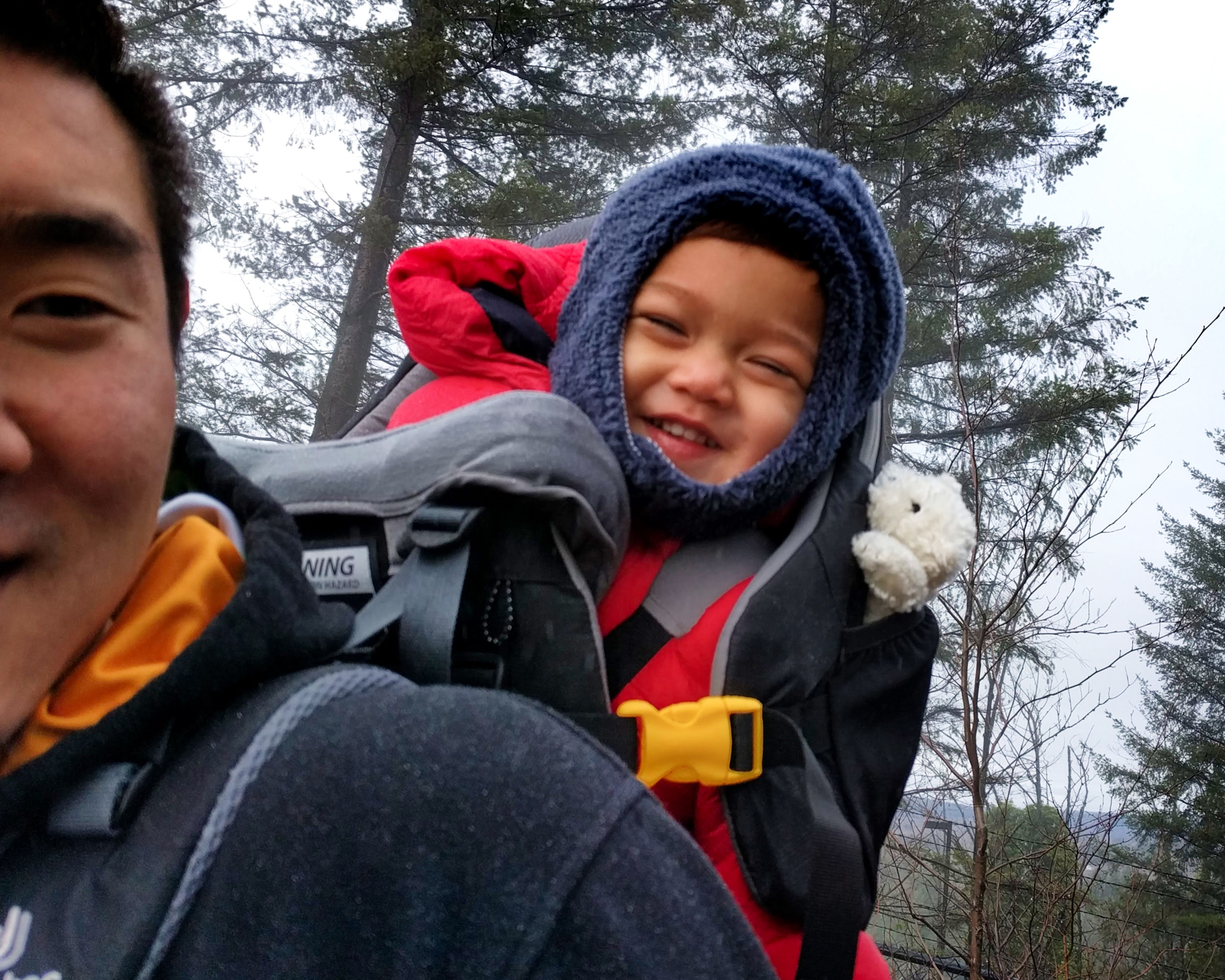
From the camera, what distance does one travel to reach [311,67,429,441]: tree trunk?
625 cm

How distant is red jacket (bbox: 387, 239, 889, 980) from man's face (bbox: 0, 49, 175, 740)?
32.5 inches

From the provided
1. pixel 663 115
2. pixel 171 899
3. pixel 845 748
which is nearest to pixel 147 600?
pixel 171 899

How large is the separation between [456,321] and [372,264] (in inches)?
222

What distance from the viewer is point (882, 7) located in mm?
8289

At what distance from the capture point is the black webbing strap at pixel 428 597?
1.05 m

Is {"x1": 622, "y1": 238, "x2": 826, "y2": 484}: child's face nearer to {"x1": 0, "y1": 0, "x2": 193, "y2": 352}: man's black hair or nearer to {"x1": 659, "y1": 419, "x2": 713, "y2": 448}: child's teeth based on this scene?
{"x1": 659, "y1": 419, "x2": 713, "y2": 448}: child's teeth

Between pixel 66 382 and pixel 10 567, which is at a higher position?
pixel 66 382

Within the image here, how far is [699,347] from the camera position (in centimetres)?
152

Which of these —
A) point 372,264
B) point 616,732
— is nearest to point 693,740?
point 616,732

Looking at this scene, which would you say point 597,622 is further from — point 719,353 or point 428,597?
point 719,353

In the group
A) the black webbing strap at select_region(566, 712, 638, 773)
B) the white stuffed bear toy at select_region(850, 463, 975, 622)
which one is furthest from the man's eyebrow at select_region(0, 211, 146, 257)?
the white stuffed bear toy at select_region(850, 463, 975, 622)

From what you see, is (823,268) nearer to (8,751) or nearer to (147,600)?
(147,600)

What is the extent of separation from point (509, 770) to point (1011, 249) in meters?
11.3

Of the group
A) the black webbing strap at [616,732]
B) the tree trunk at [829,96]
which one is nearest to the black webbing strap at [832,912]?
the black webbing strap at [616,732]
